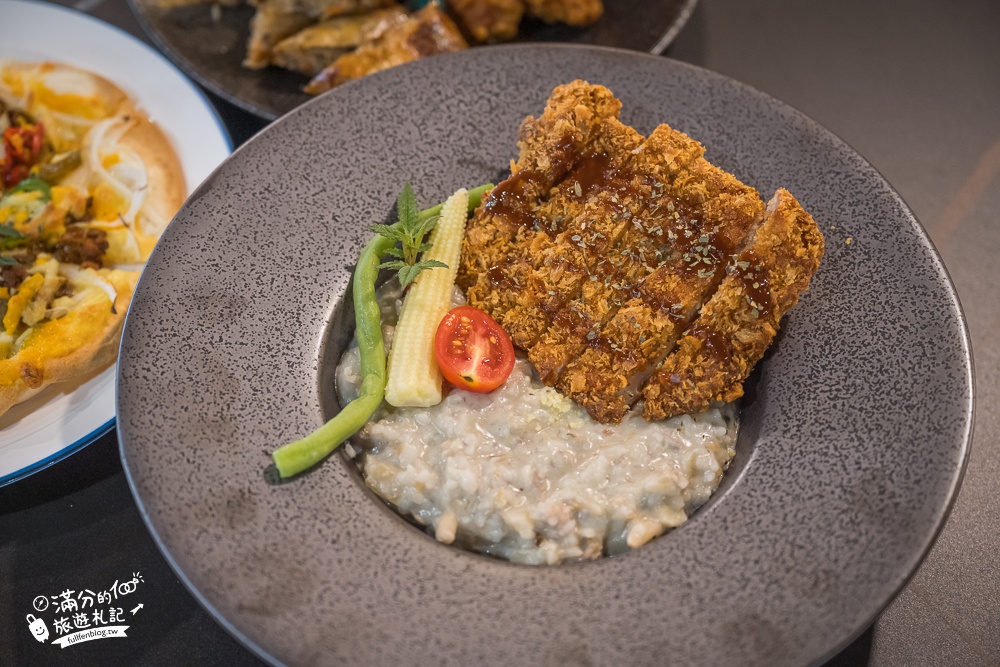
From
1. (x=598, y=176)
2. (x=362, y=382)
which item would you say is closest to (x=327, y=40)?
(x=598, y=176)

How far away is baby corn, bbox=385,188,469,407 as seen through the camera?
230 cm

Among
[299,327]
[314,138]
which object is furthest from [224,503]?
[314,138]

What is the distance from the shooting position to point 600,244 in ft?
7.98

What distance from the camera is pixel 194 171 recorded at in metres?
3.27

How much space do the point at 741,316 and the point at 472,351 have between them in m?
0.83

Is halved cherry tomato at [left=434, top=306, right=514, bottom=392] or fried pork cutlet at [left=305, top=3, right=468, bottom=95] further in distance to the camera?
fried pork cutlet at [left=305, top=3, right=468, bottom=95]

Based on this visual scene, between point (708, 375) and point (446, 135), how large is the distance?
1332 mm

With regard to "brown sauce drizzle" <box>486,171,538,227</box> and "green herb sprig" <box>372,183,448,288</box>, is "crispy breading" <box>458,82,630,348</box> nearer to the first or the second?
"brown sauce drizzle" <box>486,171,538,227</box>

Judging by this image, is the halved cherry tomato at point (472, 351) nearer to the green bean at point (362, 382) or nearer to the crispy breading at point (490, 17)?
the green bean at point (362, 382)

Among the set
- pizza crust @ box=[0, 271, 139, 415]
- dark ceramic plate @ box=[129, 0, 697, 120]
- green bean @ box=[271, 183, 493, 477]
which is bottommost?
pizza crust @ box=[0, 271, 139, 415]

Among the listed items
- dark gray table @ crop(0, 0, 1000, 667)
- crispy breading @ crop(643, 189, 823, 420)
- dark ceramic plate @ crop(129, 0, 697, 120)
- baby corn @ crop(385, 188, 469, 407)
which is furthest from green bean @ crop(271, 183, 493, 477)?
dark ceramic plate @ crop(129, 0, 697, 120)

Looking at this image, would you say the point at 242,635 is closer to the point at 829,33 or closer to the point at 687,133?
the point at 687,133

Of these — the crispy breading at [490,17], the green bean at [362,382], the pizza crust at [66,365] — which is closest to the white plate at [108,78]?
the pizza crust at [66,365]

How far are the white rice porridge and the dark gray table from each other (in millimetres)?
730
